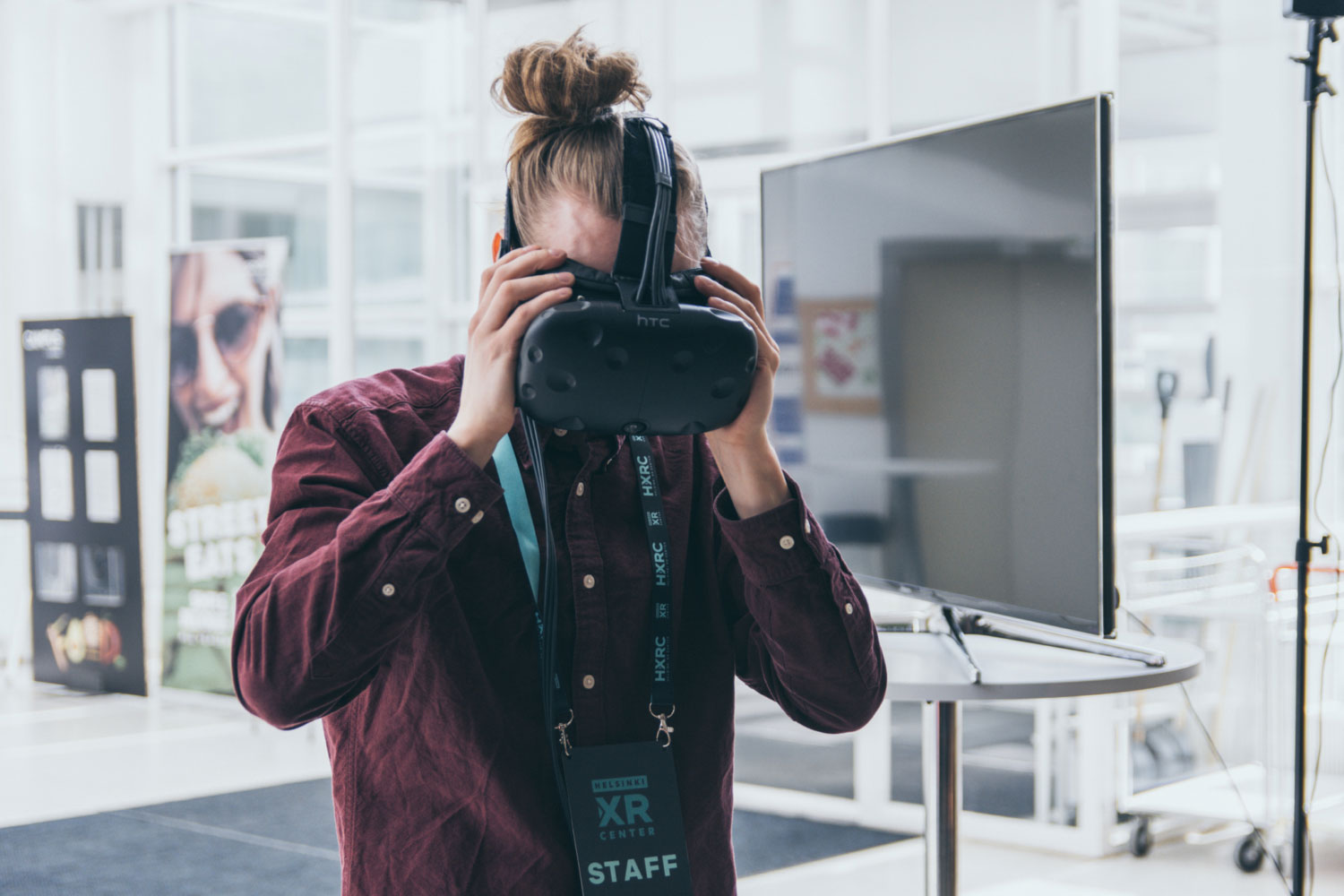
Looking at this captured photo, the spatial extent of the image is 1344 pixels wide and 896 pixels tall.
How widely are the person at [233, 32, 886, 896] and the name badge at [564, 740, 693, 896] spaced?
0.08ft

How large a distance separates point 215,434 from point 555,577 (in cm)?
440

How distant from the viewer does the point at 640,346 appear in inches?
31.3

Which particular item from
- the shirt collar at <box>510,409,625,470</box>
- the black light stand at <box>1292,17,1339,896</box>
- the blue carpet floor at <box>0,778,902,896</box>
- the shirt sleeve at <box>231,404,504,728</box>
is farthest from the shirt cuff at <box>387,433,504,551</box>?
the blue carpet floor at <box>0,778,902,896</box>

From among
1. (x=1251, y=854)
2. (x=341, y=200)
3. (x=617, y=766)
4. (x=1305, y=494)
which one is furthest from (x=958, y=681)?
(x=341, y=200)

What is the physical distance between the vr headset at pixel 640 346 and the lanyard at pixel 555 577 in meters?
0.11

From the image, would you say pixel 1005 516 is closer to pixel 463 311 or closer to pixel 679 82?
pixel 679 82

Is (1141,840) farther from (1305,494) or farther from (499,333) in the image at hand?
(499,333)

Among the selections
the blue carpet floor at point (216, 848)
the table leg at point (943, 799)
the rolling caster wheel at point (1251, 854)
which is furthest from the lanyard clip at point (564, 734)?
the rolling caster wheel at point (1251, 854)

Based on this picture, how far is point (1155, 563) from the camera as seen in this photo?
10.2 feet

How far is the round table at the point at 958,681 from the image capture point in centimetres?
145

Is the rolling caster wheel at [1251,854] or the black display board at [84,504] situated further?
the black display board at [84,504]

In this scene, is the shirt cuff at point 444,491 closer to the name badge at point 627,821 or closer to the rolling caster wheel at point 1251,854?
the name badge at point 627,821

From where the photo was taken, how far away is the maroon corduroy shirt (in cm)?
84

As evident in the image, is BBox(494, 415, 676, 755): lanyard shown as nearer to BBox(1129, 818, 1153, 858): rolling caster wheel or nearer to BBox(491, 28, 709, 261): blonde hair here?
BBox(491, 28, 709, 261): blonde hair
